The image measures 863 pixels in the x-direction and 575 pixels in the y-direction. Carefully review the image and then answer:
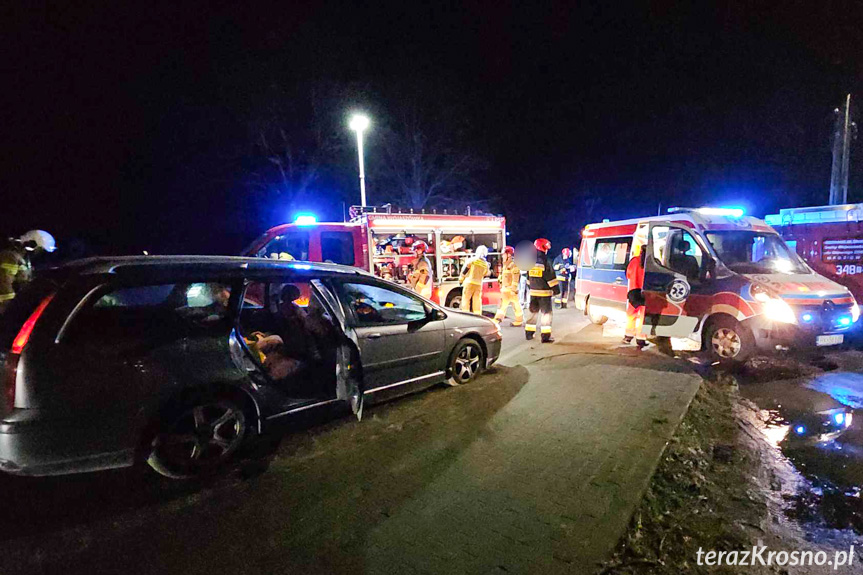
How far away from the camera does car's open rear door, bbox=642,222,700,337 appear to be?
22.1 ft

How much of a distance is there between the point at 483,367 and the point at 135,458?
144 inches

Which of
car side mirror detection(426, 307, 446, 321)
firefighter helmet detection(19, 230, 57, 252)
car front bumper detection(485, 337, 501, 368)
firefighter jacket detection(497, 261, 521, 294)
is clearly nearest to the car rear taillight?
car side mirror detection(426, 307, 446, 321)

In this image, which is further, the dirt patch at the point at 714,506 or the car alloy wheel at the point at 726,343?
the car alloy wheel at the point at 726,343

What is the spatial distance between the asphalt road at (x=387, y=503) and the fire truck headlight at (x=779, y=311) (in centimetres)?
233

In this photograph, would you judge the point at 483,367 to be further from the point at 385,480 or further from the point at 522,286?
the point at 522,286

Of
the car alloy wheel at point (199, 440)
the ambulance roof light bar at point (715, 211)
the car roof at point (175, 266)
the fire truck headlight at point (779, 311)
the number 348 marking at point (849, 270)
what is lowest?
the car alloy wheel at point (199, 440)

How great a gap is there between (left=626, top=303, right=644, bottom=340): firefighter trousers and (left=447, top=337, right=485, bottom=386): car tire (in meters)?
3.06

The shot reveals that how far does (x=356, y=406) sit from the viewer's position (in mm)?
4090

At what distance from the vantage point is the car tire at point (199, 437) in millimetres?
3162

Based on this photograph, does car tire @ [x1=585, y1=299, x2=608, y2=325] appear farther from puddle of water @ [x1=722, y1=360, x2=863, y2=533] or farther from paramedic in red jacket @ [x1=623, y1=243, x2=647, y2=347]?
puddle of water @ [x1=722, y1=360, x2=863, y2=533]

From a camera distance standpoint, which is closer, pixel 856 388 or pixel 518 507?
pixel 518 507

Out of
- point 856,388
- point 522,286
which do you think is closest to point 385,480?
point 856,388

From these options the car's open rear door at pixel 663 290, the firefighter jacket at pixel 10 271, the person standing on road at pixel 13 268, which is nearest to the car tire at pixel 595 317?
the car's open rear door at pixel 663 290

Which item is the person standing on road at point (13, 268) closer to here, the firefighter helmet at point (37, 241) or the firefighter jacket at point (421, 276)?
the firefighter helmet at point (37, 241)
